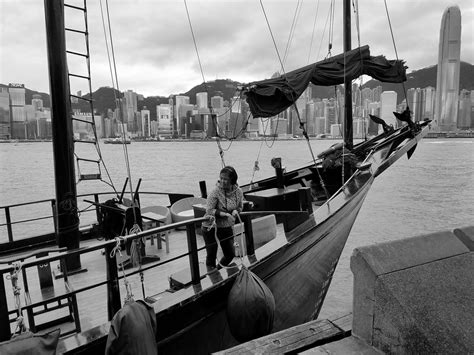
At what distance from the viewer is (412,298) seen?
7.52 ft

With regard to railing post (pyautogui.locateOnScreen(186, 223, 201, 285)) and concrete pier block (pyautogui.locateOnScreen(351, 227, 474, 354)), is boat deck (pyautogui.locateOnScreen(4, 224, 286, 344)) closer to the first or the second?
railing post (pyautogui.locateOnScreen(186, 223, 201, 285))

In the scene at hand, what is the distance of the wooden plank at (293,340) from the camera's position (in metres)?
2.51

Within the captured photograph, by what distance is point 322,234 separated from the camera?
6301 mm

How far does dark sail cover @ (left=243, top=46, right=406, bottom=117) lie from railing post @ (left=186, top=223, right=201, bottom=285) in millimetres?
4648

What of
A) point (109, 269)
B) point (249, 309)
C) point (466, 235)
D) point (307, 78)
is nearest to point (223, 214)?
point (249, 309)

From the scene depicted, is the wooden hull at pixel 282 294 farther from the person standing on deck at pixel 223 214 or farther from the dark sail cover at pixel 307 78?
the dark sail cover at pixel 307 78

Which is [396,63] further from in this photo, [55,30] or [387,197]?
[387,197]

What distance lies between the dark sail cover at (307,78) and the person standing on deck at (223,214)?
12.3 feet

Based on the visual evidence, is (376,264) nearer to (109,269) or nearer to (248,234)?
(109,269)

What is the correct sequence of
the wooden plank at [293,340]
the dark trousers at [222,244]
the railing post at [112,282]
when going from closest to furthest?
the wooden plank at [293,340]
the railing post at [112,282]
the dark trousers at [222,244]

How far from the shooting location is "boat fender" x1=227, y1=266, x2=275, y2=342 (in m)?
3.79

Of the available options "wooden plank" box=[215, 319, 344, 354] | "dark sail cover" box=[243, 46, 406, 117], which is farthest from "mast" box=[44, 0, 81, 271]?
"dark sail cover" box=[243, 46, 406, 117]

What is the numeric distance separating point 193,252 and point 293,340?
1.54 metres

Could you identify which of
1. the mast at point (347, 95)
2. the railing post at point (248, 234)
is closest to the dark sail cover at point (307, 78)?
the mast at point (347, 95)
